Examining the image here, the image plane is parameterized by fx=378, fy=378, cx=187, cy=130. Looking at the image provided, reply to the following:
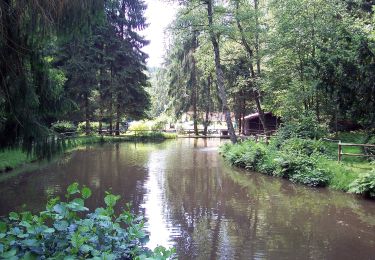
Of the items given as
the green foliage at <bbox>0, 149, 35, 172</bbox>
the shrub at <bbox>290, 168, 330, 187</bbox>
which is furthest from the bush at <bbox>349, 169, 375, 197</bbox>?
the green foliage at <bbox>0, 149, 35, 172</bbox>

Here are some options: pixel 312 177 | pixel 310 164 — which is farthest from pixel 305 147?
pixel 312 177

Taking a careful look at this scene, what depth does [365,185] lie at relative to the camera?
463 inches

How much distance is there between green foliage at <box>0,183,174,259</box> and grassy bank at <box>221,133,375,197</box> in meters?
10.4

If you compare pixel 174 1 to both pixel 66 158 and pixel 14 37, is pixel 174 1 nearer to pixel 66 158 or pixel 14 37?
pixel 66 158

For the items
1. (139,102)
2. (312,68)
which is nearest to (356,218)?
(312,68)

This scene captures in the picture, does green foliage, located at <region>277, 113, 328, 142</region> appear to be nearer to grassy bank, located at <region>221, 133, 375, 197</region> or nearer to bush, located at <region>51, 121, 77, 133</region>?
grassy bank, located at <region>221, 133, 375, 197</region>

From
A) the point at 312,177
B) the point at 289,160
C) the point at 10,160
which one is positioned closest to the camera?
the point at 312,177

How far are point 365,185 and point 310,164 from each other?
10.5 ft

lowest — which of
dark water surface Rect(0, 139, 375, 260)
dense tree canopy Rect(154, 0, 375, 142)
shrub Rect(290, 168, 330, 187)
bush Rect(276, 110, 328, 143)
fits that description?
dark water surface Rect(0, 139, 375, 260)

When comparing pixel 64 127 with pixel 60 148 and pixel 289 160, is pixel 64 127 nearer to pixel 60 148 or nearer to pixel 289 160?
pixel 289 160

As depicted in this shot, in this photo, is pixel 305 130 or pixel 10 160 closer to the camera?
pixel 10 160

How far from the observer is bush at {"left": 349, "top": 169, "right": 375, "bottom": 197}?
11.6 metres

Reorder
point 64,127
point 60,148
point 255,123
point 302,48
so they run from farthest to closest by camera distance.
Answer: point 255,123, point 64,127, point 302,48, point 60,148

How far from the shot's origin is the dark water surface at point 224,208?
294 inches
